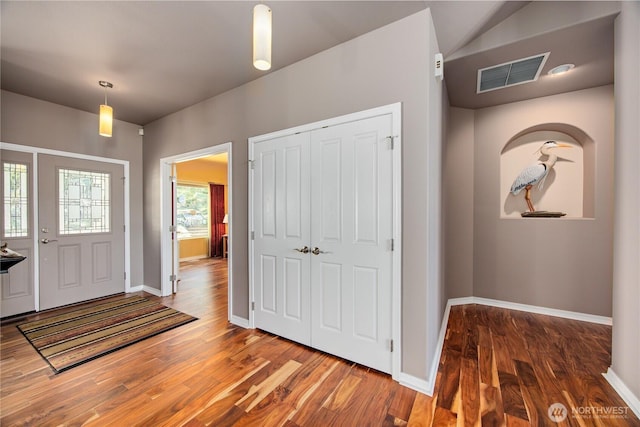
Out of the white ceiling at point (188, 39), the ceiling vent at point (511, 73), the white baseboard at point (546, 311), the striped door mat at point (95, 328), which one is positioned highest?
the white ceiling at point (188, 39)

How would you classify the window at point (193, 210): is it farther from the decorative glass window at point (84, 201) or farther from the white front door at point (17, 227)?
the white front door at point (17, 227)

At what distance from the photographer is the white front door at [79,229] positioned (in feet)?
11.5

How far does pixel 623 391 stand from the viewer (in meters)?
1.82

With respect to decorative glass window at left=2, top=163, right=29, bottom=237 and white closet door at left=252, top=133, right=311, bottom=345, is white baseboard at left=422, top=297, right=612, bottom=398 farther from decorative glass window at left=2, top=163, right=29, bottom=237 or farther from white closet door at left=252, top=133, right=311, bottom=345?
decorative glass window at left=2, top=163, right=29, bottom=237

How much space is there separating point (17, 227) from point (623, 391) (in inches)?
244

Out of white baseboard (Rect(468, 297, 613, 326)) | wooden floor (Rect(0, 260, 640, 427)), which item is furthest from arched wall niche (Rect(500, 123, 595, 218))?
wooden floor (Rect(0, 260, 640, 427))

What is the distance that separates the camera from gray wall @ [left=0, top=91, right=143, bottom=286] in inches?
127

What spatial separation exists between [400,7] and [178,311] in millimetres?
4004

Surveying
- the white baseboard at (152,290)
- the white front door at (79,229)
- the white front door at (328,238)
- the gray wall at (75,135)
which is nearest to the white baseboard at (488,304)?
the white front door at (328,238)

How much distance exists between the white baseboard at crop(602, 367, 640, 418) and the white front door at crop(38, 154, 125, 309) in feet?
19.1

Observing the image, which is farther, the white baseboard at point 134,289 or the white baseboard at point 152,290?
the white baseboard at point 134,289

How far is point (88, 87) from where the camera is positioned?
308cm

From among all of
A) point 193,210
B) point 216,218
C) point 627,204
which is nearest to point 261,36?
point 627,204

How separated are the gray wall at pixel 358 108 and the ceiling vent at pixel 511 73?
3.69ft
